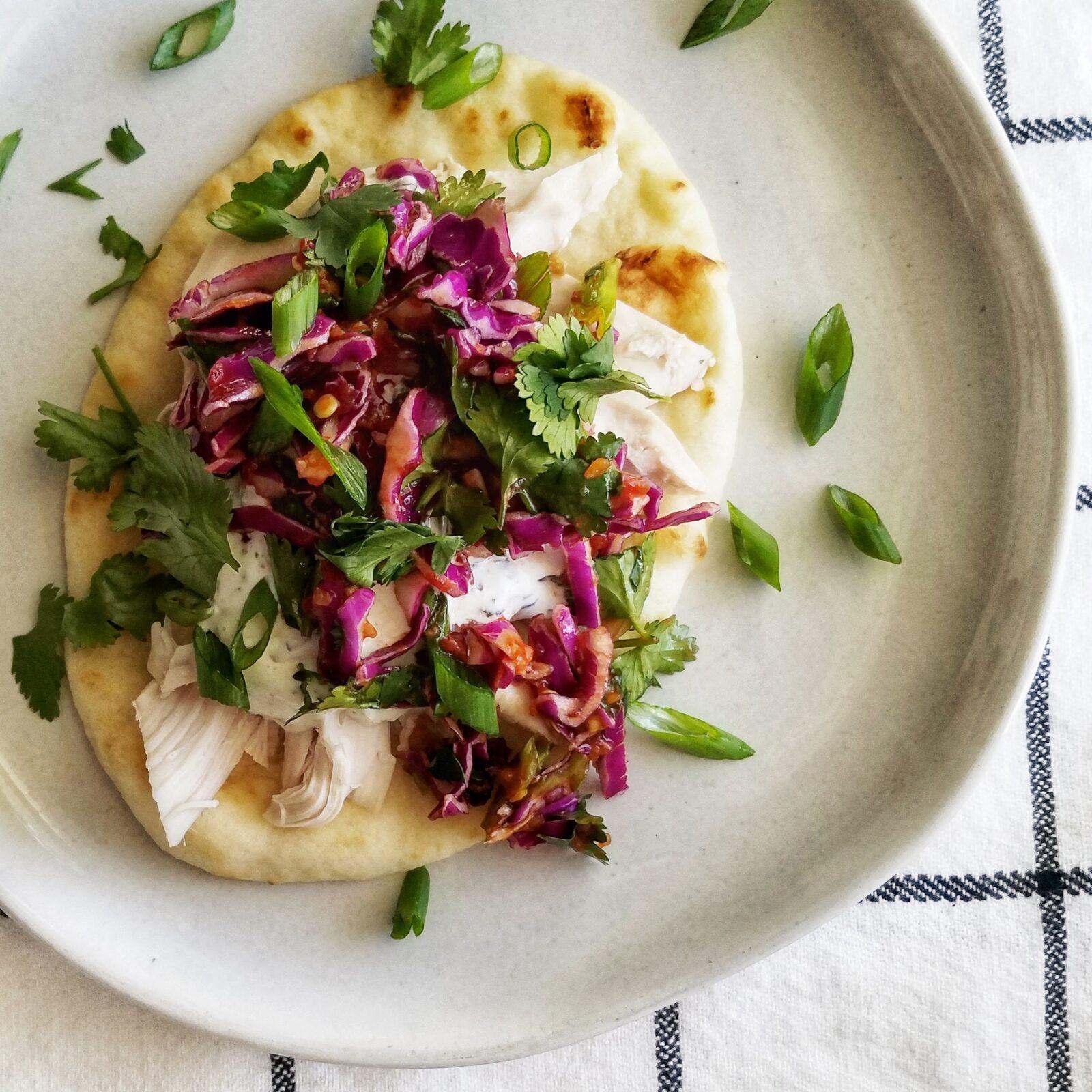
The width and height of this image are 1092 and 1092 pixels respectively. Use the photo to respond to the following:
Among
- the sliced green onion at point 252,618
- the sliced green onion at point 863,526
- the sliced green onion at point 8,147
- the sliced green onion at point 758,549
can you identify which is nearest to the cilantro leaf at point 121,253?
the sliced green onion at point 8,147

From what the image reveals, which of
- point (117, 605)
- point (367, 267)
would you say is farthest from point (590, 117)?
point (117, 605)

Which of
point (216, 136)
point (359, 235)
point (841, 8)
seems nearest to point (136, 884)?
point (359, 235)

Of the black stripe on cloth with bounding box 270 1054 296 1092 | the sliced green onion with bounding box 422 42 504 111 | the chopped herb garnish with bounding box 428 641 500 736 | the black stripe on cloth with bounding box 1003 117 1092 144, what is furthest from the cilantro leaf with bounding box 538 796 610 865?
the black stripe on cloth with bounding box 1003 117 1092 144

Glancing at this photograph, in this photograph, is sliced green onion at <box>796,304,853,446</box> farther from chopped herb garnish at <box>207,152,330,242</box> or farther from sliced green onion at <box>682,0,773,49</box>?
chopped herb garnish at <box>207,152,330,242</box>

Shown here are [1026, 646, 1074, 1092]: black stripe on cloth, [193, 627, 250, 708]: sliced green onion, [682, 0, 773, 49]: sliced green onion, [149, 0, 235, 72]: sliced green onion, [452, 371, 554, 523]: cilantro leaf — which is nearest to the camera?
[452, 371, 554, 523]: cilantro leaf

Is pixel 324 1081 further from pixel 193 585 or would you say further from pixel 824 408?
pixel 824 408

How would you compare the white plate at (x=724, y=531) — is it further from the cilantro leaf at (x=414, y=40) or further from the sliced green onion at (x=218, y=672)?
the sliced green onion at (x=218, y=672)
